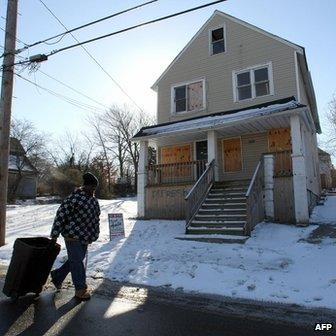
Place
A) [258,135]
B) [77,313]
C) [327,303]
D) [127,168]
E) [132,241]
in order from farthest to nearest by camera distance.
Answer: [127,168] < [258,135] < [132,241] < [327,303] < [77,313]

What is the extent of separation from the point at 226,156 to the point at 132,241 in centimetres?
811

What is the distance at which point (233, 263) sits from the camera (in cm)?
789

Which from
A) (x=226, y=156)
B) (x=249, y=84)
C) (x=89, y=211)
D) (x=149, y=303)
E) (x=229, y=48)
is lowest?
(x=149, y=303)

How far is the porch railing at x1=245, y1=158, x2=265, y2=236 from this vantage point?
1112 centimetres

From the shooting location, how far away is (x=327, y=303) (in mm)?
5418

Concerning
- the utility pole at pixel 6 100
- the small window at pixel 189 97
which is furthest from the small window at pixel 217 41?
the utility pole at pixel 6 100

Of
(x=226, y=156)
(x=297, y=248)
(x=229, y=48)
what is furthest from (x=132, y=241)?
(x=229, y=48)

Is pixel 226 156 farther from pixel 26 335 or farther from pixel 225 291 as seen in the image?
pixel 26 335

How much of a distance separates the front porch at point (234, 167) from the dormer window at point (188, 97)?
1728 mm

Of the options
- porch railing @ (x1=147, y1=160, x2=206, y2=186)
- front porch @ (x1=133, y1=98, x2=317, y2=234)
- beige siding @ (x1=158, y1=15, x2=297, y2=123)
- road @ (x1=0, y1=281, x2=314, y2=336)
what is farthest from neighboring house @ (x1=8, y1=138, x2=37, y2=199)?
road @ (x1=0, y1=281, x2=314, y2=336)

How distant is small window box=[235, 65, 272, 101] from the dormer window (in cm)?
189

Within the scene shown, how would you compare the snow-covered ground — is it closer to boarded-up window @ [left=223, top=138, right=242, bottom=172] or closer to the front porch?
the front porch

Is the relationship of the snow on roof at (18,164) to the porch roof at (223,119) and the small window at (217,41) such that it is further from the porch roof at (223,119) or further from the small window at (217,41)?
the small window at (217,41)

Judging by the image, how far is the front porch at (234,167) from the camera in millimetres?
12961
